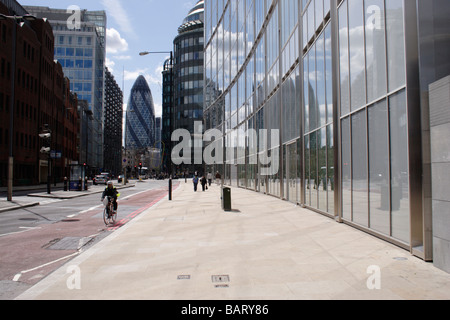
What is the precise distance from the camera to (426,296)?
5.09m

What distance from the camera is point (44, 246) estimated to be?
9.26 metres

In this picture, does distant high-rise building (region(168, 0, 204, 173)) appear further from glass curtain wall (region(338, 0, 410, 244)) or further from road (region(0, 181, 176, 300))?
glass curtain wall (region(338, 0, 410, 244))

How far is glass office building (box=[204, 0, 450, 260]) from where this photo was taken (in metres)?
7.66

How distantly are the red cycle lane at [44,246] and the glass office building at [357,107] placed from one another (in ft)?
24.0

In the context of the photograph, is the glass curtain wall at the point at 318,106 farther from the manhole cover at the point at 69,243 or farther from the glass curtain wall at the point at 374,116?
the manhole cover at the point at 69,243

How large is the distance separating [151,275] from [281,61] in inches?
739

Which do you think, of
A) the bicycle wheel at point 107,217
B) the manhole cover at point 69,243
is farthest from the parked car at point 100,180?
the manhole cover at point 69,243

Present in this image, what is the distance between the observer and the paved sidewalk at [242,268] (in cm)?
525

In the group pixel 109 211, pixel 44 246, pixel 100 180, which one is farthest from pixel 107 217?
pixel 100 180

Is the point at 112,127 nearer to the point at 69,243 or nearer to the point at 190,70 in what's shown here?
the point at 190,70

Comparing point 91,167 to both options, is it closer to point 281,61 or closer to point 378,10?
point 281,61

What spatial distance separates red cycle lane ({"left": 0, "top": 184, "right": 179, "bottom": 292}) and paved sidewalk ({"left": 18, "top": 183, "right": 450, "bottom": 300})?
50cm

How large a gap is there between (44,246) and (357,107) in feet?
31.0
